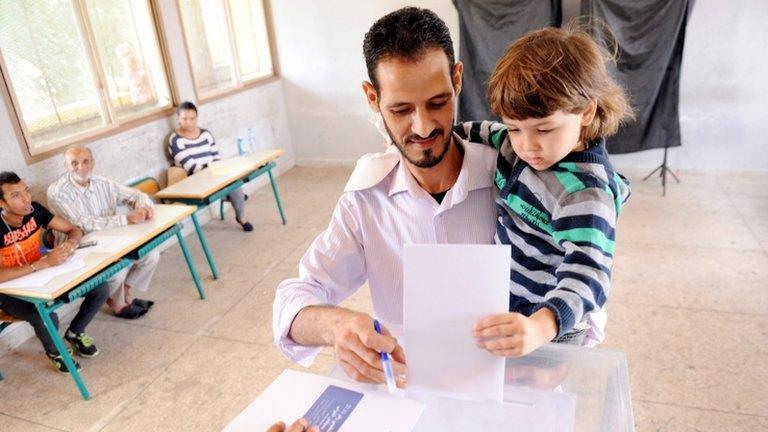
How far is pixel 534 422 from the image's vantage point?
0.77m

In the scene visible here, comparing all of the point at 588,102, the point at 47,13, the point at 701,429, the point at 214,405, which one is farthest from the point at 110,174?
the point at 701,429

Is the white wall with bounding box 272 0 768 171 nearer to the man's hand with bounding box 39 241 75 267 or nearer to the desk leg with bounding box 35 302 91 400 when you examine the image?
the man's hand with bounding box 39 241 75 267

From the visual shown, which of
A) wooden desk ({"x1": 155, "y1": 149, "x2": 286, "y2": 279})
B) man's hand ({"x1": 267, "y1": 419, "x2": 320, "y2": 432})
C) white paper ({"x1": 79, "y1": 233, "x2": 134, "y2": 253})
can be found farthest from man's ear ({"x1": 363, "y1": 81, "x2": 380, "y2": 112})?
wooden desk ({"x1": 155, "y1": 149, "x2": 286, "y2": 279})

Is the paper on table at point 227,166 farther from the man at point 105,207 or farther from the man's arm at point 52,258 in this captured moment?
the man's arm at point 52,258

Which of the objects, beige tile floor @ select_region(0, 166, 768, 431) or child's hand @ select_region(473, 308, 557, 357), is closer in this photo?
child's hand @ select_region(473, 308, 557, 357)

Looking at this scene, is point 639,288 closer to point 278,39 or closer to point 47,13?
point 47,13

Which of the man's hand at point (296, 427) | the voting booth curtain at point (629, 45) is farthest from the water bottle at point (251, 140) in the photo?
the man's hand at point (296, 427)

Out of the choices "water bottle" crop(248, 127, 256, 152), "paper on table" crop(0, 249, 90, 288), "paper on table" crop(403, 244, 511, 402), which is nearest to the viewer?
"paper on table" crop(403, 244, 511, 402)

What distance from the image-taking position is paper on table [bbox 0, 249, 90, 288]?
2.32 metres

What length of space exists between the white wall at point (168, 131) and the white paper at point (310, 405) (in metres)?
3.04

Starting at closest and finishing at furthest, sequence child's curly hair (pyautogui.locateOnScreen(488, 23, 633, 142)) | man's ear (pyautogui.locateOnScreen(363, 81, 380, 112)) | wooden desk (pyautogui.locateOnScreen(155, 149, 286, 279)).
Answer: child's curly hair (pyautogui.locateOnScreen(488, 23, 633, 142))
man's ear (pyautogui.locateOnScreen(363, 81, 380, 112))
wooden desk (pyautogui.locateOnScreen(155, 149, 286, 279))

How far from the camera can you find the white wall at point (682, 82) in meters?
4.16

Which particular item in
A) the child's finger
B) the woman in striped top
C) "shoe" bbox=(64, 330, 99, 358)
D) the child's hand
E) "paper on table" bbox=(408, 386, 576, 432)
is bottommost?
"shoe" bbox=(64, 330, 99, 358)

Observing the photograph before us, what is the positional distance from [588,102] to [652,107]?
12.5ft
